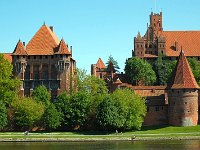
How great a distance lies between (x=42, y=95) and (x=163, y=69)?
29735 mm

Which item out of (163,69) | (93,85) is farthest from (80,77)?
(163,69)

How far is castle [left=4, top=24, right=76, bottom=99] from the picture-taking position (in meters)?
100

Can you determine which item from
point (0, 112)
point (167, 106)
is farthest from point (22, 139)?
point (167, 106)

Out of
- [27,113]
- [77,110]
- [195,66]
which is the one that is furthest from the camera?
[195,66]

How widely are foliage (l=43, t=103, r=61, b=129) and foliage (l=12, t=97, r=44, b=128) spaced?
2.80 meters

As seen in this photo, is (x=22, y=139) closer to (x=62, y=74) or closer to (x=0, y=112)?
(x=0, y=112)

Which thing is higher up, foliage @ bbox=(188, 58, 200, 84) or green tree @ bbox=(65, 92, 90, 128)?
foliage @ bbox=(188, 58, 200, 84)

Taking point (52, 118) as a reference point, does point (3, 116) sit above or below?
above

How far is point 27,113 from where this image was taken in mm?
82750

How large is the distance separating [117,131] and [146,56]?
131 ft

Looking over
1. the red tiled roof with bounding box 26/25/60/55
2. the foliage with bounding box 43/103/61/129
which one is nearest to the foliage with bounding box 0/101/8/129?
the foliage with bounding box 43/103/61/129

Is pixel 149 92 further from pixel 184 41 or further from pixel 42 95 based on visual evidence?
pixel 184 41

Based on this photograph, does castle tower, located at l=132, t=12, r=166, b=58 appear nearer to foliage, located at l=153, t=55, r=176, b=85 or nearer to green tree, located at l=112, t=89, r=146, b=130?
foliage, located at l=153, t=55, r=176, b=85

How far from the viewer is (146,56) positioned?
116438 millimetres
